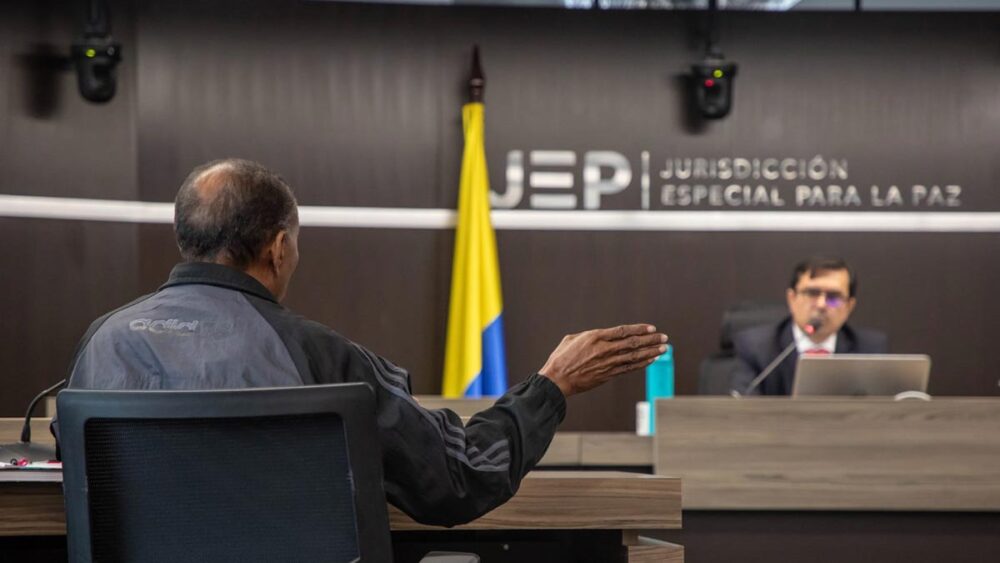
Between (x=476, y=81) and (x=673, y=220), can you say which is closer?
(x=476, y=81)

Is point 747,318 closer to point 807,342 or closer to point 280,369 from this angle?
point 807,342

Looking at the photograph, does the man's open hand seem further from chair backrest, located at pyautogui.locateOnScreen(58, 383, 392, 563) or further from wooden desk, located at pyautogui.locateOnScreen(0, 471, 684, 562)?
chair backrest, located at pyautogui.locateOnScreen(58, 383, 392, 563)

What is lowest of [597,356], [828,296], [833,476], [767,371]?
[833,476]

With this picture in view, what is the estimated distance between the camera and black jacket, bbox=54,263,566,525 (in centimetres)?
167

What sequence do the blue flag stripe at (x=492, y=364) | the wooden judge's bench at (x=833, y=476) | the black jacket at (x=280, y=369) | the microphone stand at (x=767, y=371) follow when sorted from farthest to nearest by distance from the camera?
the blue flag stripe at (x=492, y=364)
the microphone stand at (x=767, y=371)
the wooden judge's bench at (x=833, y=476)
the black jacket at (x=280, y=369)

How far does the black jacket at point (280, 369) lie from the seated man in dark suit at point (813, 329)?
A: 3.24 metres

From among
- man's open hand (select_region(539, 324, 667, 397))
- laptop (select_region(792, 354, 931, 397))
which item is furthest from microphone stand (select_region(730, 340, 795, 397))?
man's open hand (select_region(539, 324, 667, 397))

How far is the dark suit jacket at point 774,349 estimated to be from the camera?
4773mm

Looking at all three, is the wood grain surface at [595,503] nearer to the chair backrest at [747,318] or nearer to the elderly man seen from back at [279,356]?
the elderly man seen from back at [279,356]

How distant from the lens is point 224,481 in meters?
→ 1.50

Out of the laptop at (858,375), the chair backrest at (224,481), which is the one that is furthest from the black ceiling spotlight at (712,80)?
the chair backrest at (224,481)

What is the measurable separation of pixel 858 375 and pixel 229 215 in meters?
2.69

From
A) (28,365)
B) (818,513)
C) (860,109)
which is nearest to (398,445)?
(818,513)

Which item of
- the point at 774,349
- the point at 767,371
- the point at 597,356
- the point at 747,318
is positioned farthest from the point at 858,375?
the point at 597,356
